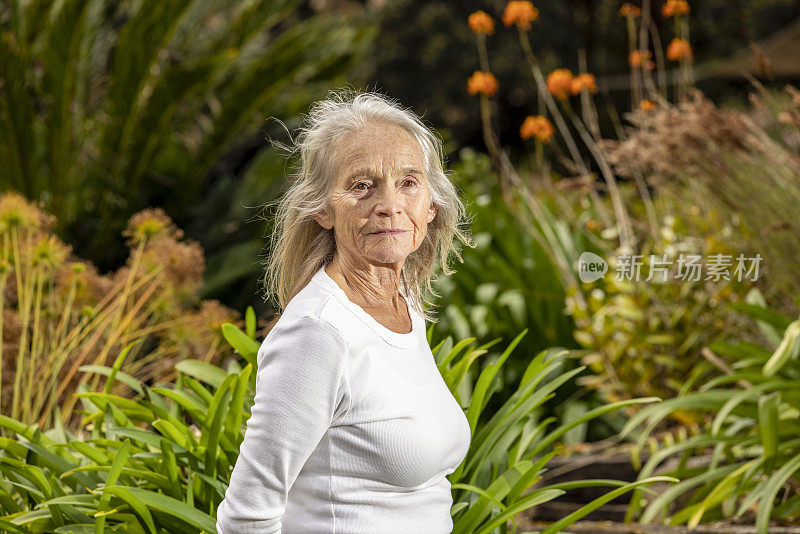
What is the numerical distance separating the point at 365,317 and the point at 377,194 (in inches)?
7.9

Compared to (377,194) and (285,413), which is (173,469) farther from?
(377,194)

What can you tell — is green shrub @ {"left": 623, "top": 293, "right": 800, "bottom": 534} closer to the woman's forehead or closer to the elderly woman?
the elderly woman

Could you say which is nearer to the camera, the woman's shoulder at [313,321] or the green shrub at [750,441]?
the woman's shoulder at [313,321]

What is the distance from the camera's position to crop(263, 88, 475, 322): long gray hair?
5.05 ft

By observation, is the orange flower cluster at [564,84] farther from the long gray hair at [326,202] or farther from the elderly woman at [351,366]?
the elderly woman at [351,366]

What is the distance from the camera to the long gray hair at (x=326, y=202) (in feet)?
5.05

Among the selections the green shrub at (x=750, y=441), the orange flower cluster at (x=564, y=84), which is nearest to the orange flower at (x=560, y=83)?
the orange flower cluster at (x=564, y=84)

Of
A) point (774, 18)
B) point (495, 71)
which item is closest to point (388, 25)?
point (495, 71)

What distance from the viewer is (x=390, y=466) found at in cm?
145

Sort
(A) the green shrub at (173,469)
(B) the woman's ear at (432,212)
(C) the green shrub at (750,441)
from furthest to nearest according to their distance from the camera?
1. (C) the green shrub at (750,441)
2. (A) the green shrub at (173,469)
3. (B) the woman's ear at (432,212)

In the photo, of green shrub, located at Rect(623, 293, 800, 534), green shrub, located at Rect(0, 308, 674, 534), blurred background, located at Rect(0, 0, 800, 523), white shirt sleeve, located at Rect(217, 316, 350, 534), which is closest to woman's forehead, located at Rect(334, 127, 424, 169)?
white shirt sleeve, located at Rect(217, 316, 350, 534)

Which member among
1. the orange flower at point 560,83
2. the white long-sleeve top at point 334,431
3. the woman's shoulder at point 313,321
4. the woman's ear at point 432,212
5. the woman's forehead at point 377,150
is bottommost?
the white long-sleeve top at point 334,431

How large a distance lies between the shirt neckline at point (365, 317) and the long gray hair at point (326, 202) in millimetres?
69

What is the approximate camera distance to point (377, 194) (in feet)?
4.86
